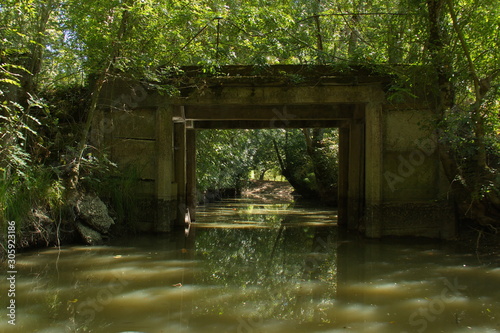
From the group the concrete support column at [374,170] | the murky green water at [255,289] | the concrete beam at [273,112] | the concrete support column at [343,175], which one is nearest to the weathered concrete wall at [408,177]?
the concrete support column at [374,170]

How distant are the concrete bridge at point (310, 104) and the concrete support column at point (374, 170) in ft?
0.06

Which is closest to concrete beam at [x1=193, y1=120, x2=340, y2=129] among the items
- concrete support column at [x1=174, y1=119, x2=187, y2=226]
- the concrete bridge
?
concrete support column at [x1=174, y1=119, x2=187, y2=226]

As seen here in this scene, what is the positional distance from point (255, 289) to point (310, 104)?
491 centimetres

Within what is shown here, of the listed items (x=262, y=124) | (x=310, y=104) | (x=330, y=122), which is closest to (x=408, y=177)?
(x=310, y=104)

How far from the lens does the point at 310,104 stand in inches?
341

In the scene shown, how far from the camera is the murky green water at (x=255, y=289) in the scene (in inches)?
142

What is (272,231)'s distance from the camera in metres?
9.83

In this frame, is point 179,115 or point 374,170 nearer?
point 374,170

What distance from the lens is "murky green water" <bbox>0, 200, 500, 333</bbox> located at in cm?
360

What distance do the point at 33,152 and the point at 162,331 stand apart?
18.2 feet

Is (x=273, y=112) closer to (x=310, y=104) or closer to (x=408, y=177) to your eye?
(x=310, y=104)

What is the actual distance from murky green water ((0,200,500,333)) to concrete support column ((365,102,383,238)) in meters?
0.60

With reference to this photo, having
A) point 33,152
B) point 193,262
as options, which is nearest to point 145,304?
point 193,262

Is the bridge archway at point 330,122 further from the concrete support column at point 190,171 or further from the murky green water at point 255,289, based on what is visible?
the murky green water at point 255,289
